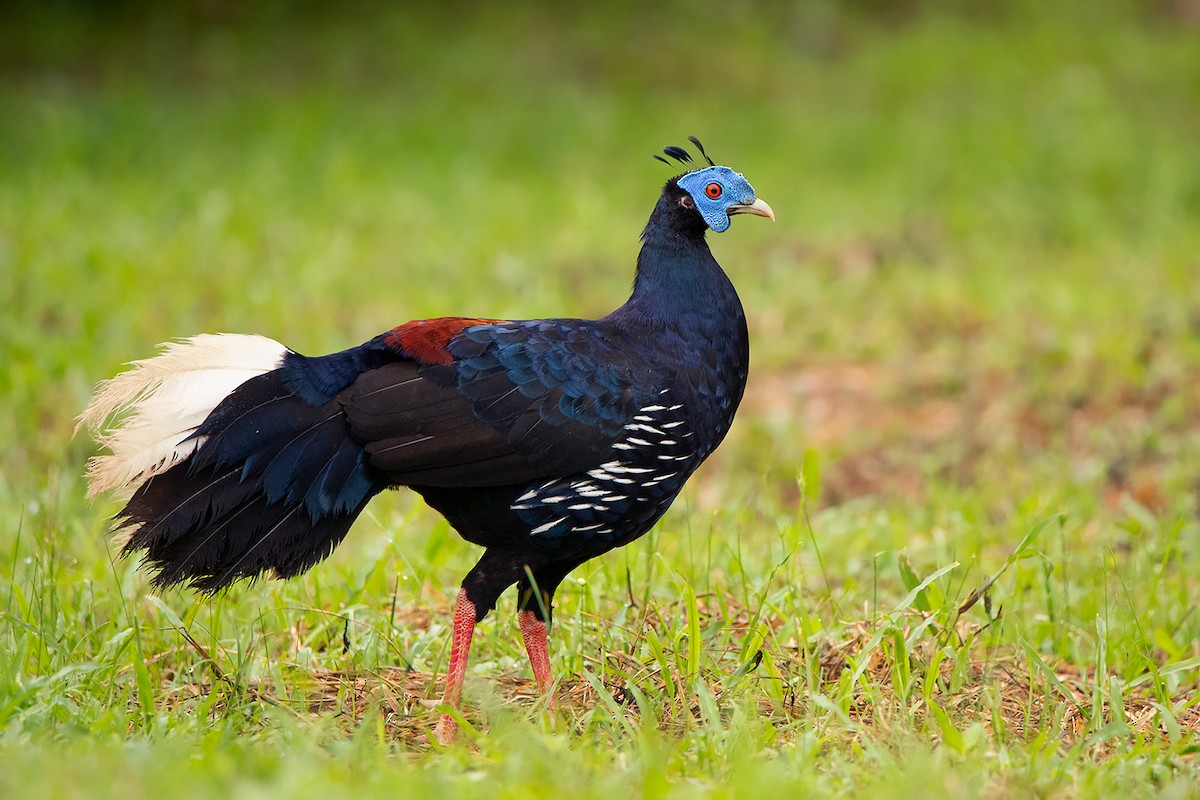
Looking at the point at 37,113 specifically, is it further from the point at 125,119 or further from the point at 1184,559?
the point at 1184,559

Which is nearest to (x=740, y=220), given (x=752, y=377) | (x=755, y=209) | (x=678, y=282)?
(x=752, y=377)

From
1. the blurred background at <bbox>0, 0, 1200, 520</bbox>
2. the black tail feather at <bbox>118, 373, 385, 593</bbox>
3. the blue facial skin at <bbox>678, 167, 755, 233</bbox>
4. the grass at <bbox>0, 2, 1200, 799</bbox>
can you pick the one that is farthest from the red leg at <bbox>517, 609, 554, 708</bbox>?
the blurred background at <bbox>0, 0, 1200, 520</bbox>

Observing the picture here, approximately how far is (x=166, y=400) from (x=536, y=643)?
140 centimetres

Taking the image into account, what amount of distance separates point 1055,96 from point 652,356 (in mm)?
11771

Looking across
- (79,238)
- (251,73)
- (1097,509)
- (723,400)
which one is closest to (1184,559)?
(1097,509)

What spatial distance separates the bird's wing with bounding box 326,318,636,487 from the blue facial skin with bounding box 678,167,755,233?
0.67m

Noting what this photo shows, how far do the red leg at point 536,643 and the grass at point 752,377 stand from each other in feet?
0.43

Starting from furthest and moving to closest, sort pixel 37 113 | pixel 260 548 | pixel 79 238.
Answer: pixel 37 113 → pixel 79 238 → pixel 260 548

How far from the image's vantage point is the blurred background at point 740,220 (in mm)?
6766

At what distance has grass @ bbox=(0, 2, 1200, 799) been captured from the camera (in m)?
3.71

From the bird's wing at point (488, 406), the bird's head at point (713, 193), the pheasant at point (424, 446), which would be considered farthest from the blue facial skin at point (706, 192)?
the bird's wing at point (488, 406)

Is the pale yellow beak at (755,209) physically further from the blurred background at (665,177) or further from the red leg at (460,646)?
the red leg at (460,646)

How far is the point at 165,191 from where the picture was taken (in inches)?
408

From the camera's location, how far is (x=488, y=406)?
4.13 meters
